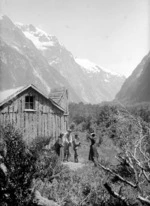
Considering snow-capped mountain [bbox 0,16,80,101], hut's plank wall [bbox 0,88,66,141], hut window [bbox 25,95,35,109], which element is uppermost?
snow-capped mountain [bbox 0,16,80,101]

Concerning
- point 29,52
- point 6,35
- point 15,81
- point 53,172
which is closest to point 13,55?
point 15,81

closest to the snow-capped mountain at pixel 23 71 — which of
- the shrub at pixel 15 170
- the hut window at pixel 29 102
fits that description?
the hut window at pixel 29 102

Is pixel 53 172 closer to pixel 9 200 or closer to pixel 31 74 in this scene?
pixel 9 200

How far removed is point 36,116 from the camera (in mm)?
14945

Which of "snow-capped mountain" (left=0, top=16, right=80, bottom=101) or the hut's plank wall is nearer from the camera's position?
the hut's plank wall

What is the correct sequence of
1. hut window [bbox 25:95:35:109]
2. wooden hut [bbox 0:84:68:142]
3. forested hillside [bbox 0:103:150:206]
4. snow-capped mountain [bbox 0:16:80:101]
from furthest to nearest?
snow-capped mountain [bbox 0:16:80:101]
hut window [bbox 25:95:35:109]
wooden hut [bbox 0:84:68:142]
forested hillside [bbox 0:103:150:206]

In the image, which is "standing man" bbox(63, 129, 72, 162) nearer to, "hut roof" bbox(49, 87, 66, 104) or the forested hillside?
the forested hillside

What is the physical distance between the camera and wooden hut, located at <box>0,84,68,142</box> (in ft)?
45.2

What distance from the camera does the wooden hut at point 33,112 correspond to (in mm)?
13769

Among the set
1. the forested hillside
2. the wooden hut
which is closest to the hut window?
the wooden hut

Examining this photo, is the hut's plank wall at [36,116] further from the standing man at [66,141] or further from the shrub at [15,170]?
the shrub at [15,170]

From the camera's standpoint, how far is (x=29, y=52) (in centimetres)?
15800

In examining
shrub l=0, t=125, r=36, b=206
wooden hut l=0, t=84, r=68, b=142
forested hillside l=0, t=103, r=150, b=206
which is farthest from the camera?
wooden hut l=0, t=84, r=68, b=142

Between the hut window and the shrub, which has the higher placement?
the hut window
